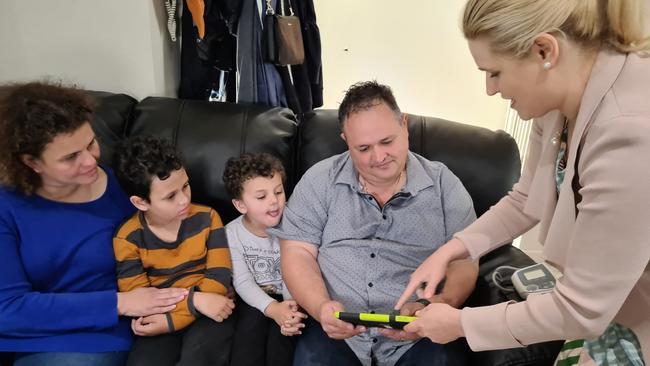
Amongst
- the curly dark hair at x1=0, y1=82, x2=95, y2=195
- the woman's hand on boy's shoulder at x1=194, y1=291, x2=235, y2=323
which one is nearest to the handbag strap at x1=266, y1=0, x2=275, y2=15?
the curly dark hair at x1=0, y1=82, x2=95, y2=195

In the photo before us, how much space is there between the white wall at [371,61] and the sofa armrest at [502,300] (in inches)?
59.4

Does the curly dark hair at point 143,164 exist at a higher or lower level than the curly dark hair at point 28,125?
lower

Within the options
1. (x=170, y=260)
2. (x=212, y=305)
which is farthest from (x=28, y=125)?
(x=212, y=305)

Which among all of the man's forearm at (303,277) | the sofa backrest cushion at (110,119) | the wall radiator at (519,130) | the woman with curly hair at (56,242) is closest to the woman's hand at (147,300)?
the woman with curly hair at (56,242)

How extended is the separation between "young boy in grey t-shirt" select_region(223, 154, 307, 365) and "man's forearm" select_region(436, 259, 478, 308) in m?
0.42

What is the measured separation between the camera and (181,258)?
1.47 metres

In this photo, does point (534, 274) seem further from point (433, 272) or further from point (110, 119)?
point (110, 119)

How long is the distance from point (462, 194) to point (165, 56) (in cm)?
140

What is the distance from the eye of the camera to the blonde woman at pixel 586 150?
686 millimetres

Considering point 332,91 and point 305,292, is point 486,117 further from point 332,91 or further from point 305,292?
point 305,292

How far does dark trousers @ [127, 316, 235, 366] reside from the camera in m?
1.30

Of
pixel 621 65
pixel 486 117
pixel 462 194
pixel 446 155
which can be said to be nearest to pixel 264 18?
pixel 446 155

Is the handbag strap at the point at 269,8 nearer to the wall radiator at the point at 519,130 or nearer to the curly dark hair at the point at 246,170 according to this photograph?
the curly dark hair at the point at 246,170

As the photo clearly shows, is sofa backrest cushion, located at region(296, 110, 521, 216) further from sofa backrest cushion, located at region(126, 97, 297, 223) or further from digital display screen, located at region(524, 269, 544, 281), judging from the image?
digital display screen, located at region(524, 269, 544, 281)
